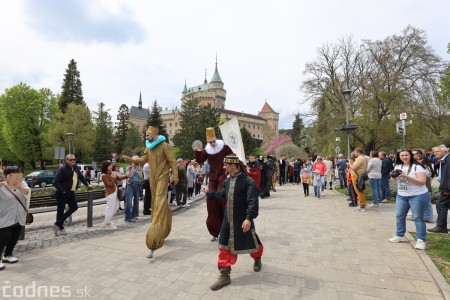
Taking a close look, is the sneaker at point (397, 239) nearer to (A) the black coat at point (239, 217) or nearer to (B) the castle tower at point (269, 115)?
(A) the black coat at point (239, 217)

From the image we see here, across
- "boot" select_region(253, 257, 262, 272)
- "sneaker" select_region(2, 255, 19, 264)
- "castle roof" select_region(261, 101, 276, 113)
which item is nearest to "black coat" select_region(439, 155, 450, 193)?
"boot" select_region(253, 257, 262, 272)

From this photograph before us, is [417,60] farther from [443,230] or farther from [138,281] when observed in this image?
[138,281]

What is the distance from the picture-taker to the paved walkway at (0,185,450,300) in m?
3.63

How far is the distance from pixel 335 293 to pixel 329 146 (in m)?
26.1

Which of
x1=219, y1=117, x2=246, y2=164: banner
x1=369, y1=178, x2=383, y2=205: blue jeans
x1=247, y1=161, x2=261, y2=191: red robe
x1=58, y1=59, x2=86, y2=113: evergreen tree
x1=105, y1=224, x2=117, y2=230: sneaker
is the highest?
x1=58, y1=59, x2=86, y2=113: evergreen tree

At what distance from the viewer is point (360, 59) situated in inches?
1040

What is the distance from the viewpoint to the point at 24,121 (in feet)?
140

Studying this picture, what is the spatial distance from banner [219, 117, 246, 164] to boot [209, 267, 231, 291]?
8.45ft

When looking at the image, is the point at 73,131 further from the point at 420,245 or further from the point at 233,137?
the point at 420,245

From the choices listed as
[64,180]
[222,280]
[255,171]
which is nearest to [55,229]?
[64,180]

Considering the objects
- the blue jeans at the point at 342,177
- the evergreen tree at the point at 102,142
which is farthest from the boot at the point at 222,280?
the evergreen tree at the point at 102,142

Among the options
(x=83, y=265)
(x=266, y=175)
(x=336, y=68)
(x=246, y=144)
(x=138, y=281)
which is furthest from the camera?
(x=246, y=144)

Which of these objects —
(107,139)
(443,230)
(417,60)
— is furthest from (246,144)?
(443,230)

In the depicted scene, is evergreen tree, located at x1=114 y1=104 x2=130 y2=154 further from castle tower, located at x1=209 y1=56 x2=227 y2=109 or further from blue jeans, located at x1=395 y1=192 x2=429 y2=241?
blue jeans, located at x1=395 y1=192 x2=429 y2=241
